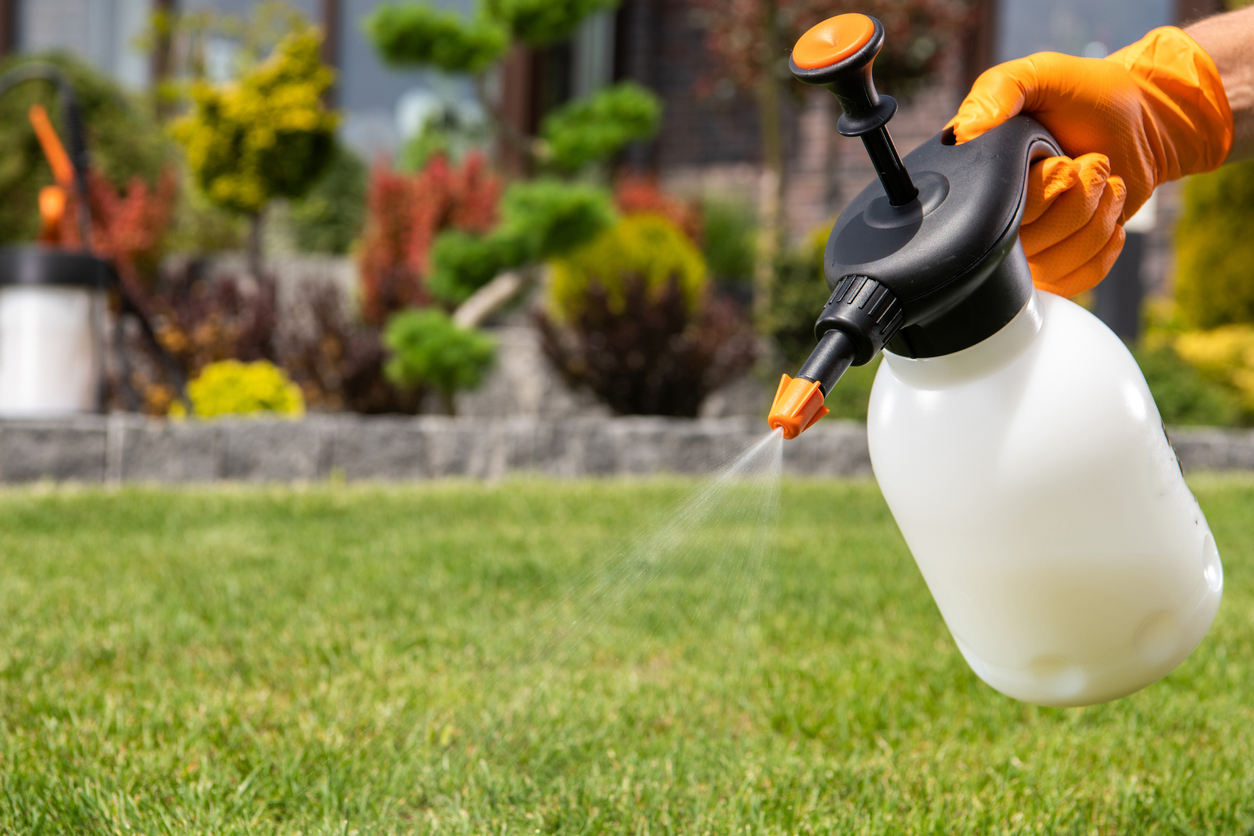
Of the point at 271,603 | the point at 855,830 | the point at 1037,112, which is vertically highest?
the point at 1037,112

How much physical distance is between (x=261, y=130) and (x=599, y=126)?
6.55ft

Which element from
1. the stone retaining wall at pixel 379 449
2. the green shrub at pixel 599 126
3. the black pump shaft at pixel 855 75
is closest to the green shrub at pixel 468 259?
the green shrub at pixel 599 126

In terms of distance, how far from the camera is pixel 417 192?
6.32 m

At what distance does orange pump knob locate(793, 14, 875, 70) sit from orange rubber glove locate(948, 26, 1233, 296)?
8.0 inches

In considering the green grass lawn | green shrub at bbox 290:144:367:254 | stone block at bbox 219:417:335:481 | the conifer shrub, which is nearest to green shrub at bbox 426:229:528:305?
the conifer shrub

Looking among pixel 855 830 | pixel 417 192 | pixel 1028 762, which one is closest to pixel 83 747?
pixel 855 830

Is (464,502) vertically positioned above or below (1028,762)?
below

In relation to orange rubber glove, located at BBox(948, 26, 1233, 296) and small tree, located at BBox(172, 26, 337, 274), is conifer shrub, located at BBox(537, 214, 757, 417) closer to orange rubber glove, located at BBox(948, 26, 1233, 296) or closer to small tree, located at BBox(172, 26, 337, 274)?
small tree, located at BBox(172, 26, 337, 274)

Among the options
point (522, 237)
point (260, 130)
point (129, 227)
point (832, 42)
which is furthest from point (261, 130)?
point (832, 42)

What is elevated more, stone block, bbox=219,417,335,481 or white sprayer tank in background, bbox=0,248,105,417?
white sprayer tank in background, bbox=0,248,105,417

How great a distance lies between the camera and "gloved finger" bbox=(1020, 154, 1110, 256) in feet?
3.34

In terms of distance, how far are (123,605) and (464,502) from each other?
1541 mm

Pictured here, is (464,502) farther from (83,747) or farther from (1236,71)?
(1236,71)

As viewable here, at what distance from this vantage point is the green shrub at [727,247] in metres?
7.57
